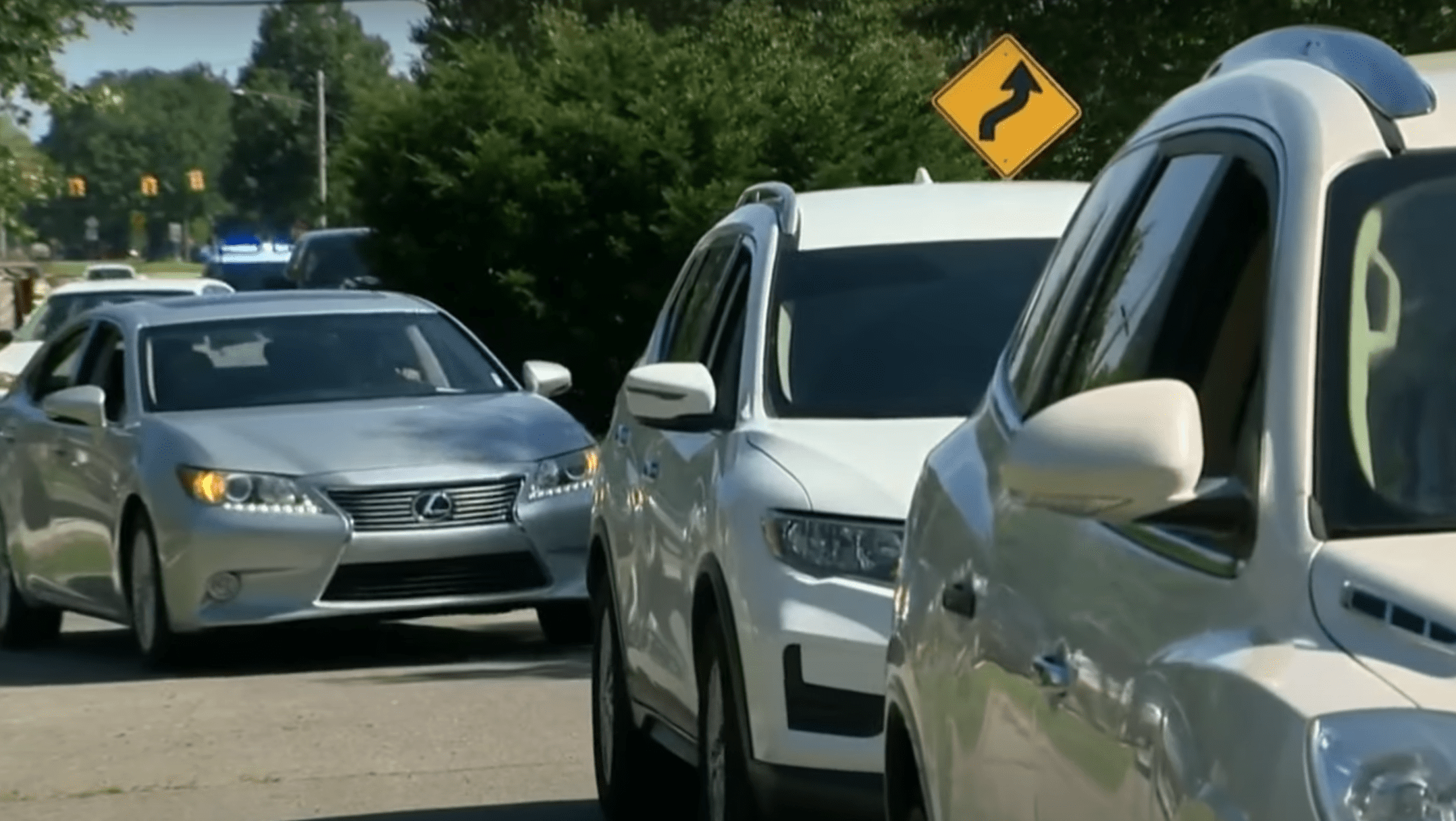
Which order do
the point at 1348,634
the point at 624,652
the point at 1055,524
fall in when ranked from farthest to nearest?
the point at 624,652 → the point at 1055,524 → the point at 1348,634

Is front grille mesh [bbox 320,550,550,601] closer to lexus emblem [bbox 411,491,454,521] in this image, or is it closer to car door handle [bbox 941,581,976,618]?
lexus emblem [bbox 411,491,454,521]

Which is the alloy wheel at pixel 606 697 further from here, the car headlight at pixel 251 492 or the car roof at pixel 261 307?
the car roof at pixel 261 307

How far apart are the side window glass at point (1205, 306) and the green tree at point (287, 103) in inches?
5315

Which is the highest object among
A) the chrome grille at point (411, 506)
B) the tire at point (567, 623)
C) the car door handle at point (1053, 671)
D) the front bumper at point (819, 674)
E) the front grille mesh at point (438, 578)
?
the car door handle at point (1053, 671)

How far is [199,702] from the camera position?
39.9 ft

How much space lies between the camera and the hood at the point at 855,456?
724cm

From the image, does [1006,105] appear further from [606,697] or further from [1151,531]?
[1151,531]

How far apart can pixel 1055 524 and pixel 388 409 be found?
9818mm

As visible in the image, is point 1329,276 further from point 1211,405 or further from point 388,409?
point 388,409

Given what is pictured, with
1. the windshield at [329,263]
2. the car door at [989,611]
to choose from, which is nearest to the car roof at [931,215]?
the car door at [989,611]

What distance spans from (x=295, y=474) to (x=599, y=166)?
1237 centimetres

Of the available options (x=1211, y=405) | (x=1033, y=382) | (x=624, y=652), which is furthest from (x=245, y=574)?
(x=1211, y=405)

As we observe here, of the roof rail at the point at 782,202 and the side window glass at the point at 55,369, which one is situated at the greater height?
the roof rail at the point at 782,202

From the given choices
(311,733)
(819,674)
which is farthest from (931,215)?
(311,733)
